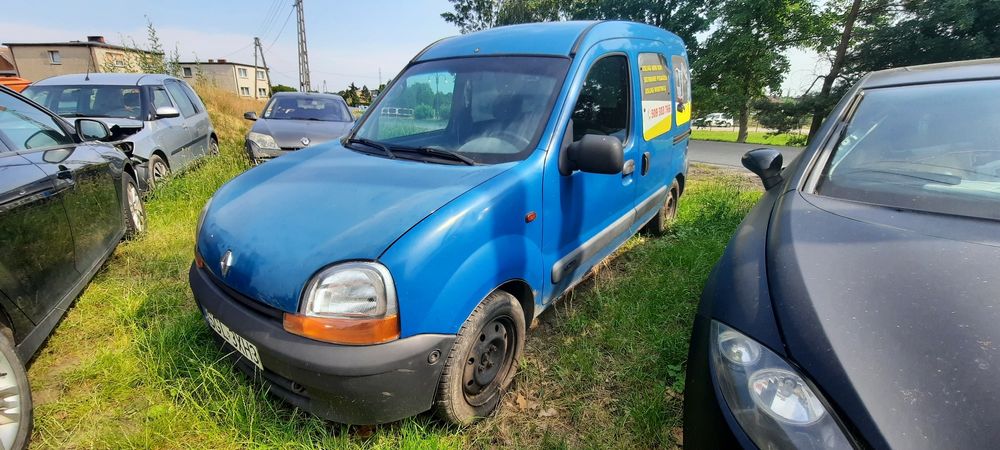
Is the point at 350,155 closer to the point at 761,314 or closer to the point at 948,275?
the point at 761,314

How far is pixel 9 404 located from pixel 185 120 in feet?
18.3

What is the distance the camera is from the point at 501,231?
1.90 m

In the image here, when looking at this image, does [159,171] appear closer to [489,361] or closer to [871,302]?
[489,361]

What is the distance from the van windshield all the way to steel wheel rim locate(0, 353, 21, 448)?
1.74 meters

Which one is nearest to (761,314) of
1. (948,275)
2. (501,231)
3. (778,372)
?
(778,372)

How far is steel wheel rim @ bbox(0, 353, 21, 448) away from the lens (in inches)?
65.4

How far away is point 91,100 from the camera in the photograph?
17.5ft

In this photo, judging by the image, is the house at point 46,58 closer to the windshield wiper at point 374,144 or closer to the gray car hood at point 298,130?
the gray car hood at point 298,130

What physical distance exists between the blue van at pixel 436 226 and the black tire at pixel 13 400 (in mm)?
642

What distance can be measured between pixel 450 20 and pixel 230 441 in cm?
3971

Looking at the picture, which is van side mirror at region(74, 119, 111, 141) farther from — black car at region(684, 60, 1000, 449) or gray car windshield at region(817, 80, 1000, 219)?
gray car windshield at region(817, 80, 1000, 219)

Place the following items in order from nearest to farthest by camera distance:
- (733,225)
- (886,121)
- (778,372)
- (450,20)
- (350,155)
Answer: (778,372) → (886,121) → (350,155) → (733,225) → (450,20)

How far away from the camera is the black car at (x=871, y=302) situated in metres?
0.96

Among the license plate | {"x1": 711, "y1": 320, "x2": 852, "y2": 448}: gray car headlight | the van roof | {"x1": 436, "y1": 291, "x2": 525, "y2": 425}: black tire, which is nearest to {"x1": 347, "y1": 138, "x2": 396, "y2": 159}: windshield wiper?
the van roof
